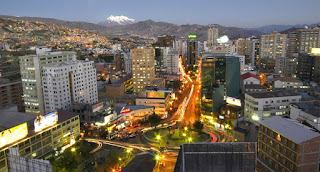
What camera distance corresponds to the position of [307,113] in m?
22.0

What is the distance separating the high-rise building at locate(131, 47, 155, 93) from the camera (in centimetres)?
4512

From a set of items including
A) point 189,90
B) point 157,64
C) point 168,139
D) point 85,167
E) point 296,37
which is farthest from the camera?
point 296,37

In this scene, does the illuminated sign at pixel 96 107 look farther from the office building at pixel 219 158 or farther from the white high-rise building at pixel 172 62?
the white high-rise building at pixel 172 62

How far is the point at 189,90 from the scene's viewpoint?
4822 cm

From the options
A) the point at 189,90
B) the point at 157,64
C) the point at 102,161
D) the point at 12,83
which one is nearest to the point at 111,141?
the point at 102,161

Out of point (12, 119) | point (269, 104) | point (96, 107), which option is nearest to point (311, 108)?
point (269, 104)

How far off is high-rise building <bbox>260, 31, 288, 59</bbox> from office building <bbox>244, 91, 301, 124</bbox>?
1764 inches

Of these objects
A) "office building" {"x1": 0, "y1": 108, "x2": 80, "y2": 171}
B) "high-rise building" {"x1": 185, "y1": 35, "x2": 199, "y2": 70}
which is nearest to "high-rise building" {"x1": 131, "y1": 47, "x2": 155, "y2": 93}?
"office building" {"x1": 0, "y1": 108, "x2": 80, "y2": 171}

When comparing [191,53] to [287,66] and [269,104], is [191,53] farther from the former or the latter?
[269,104]

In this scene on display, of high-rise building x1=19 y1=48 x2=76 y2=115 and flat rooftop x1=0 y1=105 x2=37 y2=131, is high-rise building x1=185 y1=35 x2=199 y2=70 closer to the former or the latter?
high-rise building x1=19 y1=48 x2=76 y2=115

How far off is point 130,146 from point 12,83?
24.1 m

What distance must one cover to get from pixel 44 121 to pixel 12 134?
2976 mm

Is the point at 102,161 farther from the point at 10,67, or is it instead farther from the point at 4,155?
the point at 10,67

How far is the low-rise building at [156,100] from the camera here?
32938 millimetres
